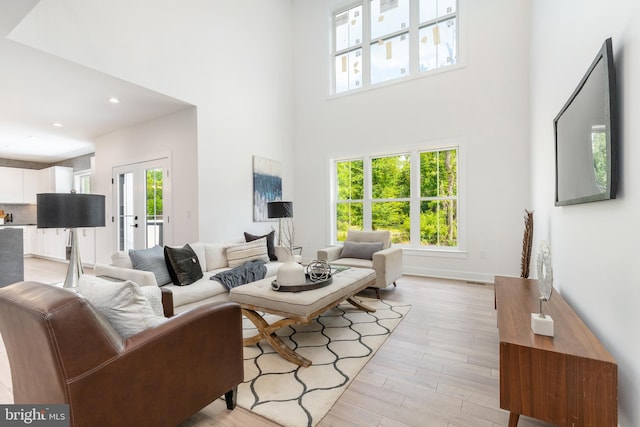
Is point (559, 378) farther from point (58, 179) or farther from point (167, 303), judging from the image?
point (58, 179)

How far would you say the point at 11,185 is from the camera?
7.55 meters

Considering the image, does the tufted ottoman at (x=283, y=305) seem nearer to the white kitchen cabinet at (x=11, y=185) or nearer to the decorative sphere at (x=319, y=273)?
the decorative sphere at (x=319, y=273)

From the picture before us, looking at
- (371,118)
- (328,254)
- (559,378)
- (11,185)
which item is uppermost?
(371,118)

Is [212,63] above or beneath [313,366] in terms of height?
above

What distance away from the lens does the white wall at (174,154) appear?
4344 millimetres

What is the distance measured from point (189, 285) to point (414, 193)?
12.7 ft

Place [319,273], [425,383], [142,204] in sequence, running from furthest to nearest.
→ 1. [142,204]
2. [319,273]
3. [425,383]

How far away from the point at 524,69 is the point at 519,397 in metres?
4.62

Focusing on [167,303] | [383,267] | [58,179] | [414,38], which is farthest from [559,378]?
[58,179]

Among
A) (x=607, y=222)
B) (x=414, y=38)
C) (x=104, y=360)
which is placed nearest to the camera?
(x=104, y=360)

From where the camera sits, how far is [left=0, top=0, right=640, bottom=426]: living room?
1580 millimetres

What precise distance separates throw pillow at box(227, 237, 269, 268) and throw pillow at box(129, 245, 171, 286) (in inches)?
35.6

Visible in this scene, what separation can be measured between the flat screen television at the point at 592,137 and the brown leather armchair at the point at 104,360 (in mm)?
2000

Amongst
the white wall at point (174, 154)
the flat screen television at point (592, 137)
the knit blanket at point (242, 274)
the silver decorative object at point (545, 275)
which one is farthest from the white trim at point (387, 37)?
the silver decorative object at point (545, 275)
